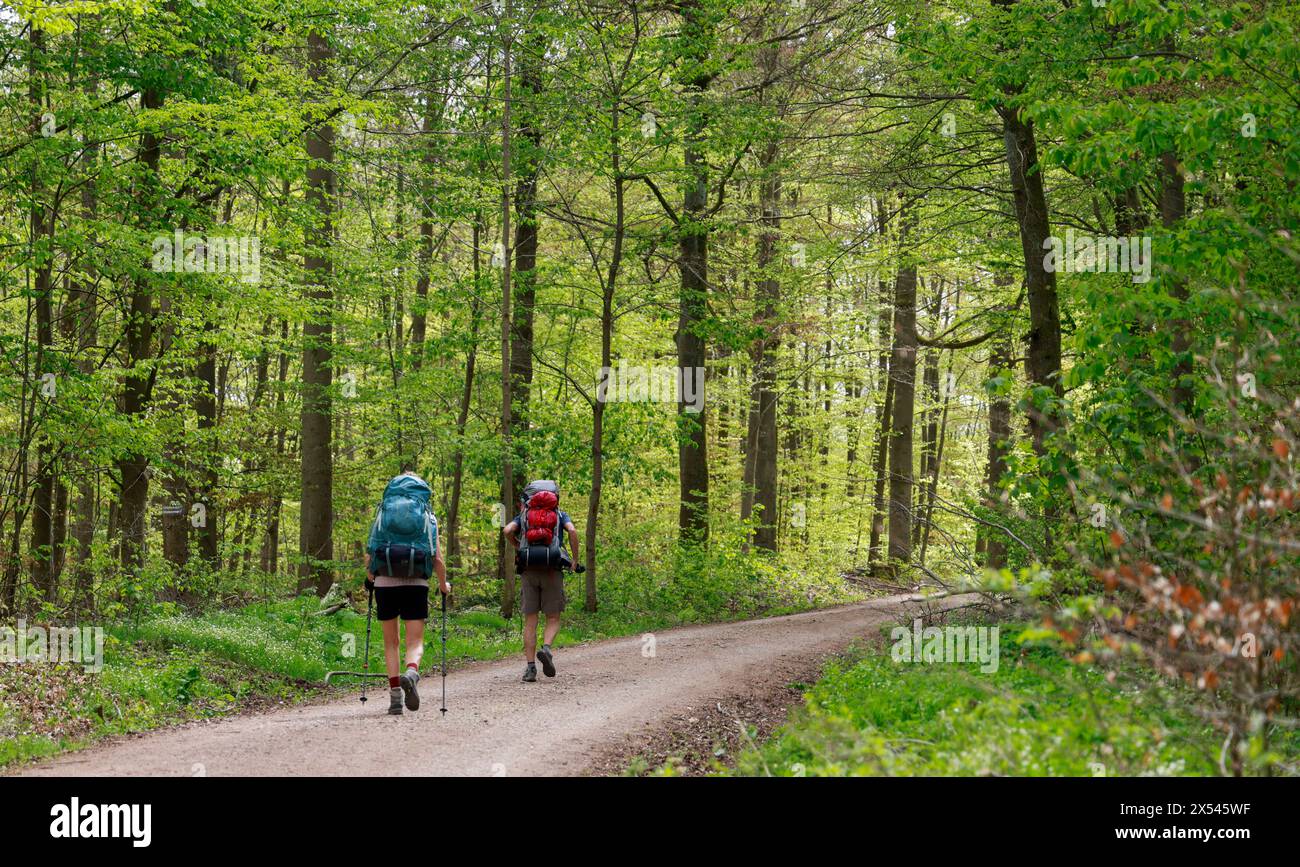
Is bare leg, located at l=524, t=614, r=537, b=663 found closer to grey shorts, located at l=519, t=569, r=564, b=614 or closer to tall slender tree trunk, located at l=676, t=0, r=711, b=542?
grey shorts, located at l=519, t=569, r=564, b=614

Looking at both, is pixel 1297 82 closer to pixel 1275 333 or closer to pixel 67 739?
pixel 1275 333

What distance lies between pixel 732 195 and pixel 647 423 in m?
6.17

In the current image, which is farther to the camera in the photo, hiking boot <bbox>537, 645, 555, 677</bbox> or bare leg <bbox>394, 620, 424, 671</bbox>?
hiking boot <bbox>537, 645, 555, 677</bbox>

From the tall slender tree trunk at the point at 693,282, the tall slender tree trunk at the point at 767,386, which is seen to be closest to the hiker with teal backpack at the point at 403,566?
the tall slender tree trunk at the point at 693,282

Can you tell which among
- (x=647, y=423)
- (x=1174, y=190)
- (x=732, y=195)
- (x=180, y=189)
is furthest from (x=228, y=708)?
(x=732, y=195)

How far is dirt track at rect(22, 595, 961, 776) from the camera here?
6219mm

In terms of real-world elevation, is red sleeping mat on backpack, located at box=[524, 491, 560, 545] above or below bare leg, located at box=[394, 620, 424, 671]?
above

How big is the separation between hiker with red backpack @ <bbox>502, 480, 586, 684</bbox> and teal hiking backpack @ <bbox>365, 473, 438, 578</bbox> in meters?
1.78

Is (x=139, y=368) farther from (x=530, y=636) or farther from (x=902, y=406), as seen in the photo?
(x=902, y=406)

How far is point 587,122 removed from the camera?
1540 cm

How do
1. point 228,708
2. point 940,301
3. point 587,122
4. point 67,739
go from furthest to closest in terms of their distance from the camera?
point 940,301 < point 587,122 < point 228,708 < point 67,739

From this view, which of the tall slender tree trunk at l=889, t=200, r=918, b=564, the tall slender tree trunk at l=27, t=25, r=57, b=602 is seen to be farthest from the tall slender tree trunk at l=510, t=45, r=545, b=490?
the tall slender tree trunk at l=889, t=200, r=918, b=564

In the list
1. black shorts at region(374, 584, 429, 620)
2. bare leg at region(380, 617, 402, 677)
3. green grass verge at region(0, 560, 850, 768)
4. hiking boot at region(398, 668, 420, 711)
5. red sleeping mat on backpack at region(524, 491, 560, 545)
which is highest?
red sleeping mat on backpack at region(524, 491, 560, 545)
